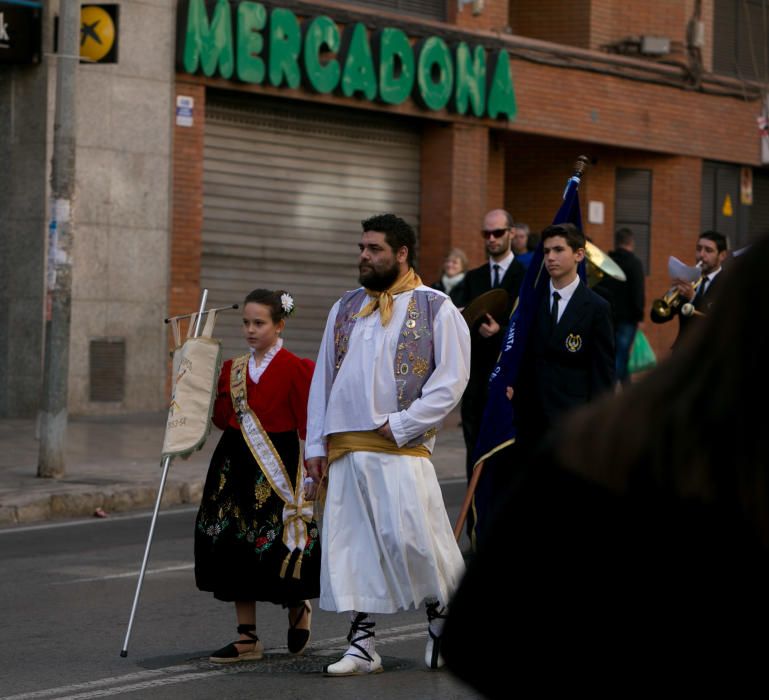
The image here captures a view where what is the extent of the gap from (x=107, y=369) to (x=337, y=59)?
495 cm

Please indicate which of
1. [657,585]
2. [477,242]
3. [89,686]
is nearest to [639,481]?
[657,585]

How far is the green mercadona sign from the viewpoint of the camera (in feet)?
63.8

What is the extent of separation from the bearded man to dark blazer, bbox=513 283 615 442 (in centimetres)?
145

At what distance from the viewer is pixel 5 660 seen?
23.4ft

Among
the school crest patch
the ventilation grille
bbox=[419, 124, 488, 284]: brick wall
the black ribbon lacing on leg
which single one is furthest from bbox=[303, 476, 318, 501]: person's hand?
bbox=[419, 124, 488, 284]: brick wall

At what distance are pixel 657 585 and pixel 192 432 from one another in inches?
227

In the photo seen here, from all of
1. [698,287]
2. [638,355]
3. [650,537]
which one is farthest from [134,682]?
[638,355]

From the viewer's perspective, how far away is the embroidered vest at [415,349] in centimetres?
699

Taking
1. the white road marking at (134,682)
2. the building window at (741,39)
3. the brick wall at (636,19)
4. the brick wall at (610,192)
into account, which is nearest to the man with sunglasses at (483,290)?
the white road marking at (134,682)

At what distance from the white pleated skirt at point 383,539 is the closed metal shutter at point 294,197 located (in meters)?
13.5

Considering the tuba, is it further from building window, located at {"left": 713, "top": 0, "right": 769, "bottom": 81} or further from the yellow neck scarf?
building window, located at {"left": 713, "top": 0, "right": 769, "bottom": 81}

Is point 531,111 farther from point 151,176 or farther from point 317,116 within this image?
point 151,176

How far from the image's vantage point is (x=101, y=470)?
14188 mm

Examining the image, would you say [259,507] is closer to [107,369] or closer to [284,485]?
[284,485]
